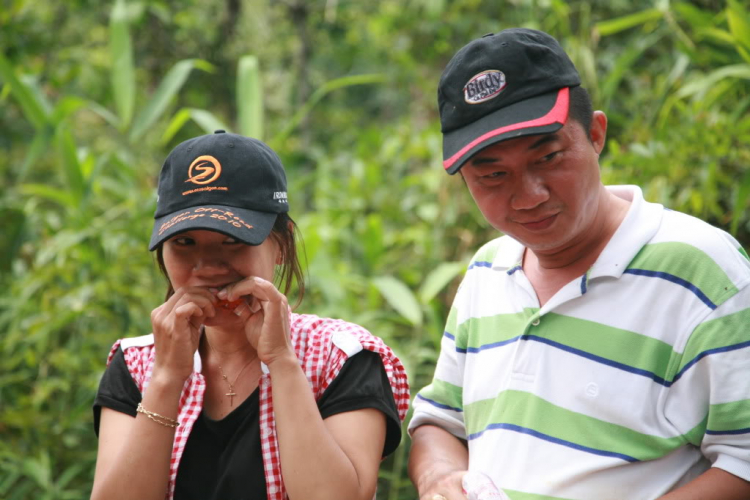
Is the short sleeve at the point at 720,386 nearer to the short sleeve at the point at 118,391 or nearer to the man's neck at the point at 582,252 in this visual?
the man's neck at the point at 582,252

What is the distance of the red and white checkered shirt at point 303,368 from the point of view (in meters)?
1.64

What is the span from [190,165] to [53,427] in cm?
181

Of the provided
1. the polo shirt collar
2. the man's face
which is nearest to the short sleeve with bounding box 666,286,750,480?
the polo shirt collar

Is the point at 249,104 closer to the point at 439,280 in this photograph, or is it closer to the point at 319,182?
the point at 439,280

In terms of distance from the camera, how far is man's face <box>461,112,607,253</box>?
1512 millimetres

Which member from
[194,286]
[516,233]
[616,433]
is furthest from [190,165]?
[616,433]

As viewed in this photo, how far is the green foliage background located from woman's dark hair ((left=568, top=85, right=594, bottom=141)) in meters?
0.93

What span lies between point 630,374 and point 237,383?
86 centimetres

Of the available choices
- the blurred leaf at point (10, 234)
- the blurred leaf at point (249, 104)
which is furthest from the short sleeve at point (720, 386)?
the blurred leaf at point (10, 234)

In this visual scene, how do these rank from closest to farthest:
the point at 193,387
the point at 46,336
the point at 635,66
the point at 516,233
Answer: the point at 516,233 → the point at 193,387 → the point at 46,336 → the point at 635,66

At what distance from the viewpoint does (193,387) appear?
1750 mm

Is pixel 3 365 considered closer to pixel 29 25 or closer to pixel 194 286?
pixel 194 286

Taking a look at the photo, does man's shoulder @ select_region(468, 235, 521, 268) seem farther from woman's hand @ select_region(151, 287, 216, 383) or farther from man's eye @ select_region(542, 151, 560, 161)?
woman's hand @ select_region(151, 287, 216, 383)

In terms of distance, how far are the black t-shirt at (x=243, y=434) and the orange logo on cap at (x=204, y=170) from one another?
483mm
